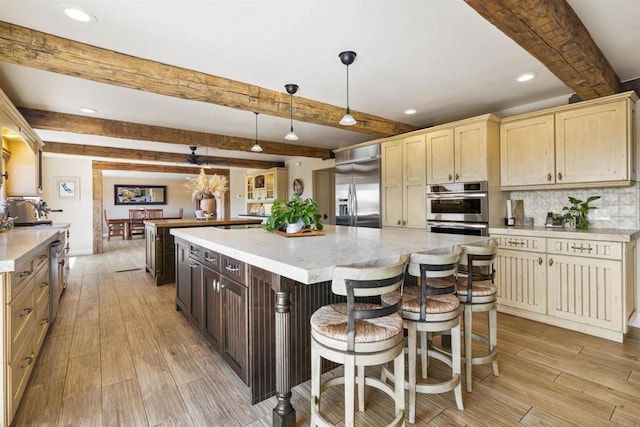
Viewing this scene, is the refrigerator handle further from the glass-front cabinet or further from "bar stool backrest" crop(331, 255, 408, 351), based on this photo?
"bar stool backrest" crop(331, 255, 408, 351)

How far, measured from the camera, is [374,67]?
8.73 feet

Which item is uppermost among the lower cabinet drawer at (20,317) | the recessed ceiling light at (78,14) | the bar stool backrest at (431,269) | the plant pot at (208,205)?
the recessed ceiling light at (78,14)

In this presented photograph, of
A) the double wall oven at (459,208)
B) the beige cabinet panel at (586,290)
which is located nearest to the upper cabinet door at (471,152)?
the double wall oven at (459,208)

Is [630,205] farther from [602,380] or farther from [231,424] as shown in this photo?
[231,424]

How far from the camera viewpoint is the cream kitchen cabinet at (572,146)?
108 inches

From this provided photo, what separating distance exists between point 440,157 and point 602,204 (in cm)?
170

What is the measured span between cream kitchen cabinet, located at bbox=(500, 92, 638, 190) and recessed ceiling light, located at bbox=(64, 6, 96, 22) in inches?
156

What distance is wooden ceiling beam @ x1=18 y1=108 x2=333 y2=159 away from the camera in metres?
3.89

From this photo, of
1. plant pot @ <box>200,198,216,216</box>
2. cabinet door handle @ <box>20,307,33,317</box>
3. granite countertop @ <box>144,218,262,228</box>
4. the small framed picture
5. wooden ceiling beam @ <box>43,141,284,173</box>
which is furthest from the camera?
the small framed picture

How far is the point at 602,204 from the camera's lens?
312 cm

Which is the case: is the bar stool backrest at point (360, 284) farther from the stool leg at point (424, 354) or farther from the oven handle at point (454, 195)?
the oven handle at point (454, 195)

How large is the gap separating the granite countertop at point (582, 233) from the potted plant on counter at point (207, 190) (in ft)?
13.6

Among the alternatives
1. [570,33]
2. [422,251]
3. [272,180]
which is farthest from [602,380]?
[272,180]

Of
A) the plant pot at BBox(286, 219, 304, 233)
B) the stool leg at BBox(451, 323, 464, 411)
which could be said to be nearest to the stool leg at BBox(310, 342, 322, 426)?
the stool leg at BBox(451, 323, 464, 411)
